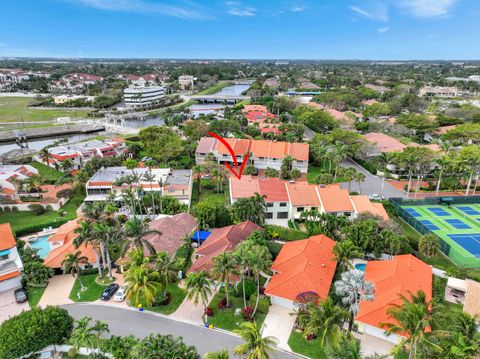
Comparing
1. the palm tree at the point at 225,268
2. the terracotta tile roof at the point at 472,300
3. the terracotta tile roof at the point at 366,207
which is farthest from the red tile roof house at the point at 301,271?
the terracotta tile roof at the point at 472,300

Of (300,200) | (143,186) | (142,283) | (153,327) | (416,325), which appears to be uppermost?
(416,325)

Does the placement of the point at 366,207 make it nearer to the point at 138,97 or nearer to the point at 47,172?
the point at 47,172

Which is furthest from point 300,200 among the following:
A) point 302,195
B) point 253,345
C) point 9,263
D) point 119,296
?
point 9,263

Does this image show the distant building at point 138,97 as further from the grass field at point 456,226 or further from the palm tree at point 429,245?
the palm tree at point 429,245

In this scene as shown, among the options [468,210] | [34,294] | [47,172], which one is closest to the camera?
[34,294]

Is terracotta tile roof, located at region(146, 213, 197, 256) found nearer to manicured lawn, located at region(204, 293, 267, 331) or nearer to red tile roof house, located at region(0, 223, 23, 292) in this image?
manicured lawn, located at region(204, 293, 267, 331)

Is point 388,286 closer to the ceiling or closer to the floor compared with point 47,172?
closer to the ceiling

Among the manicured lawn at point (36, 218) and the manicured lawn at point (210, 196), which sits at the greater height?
the manicured lawn at point (210, 196)
